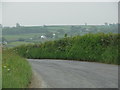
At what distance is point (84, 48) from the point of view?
80.0 feet

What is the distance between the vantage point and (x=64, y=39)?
95.1 ft

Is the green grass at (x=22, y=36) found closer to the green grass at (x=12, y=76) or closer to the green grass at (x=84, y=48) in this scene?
the green grass at (x=84, y=48)

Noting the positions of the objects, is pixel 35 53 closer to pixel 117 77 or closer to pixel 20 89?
pixel 117 77

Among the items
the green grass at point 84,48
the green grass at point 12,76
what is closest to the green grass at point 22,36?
the green grass at point 84,48

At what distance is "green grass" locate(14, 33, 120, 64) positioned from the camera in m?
20.8

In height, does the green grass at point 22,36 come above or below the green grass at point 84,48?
above

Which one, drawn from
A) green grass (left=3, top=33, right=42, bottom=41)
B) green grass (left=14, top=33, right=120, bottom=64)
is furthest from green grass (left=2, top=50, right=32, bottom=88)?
green grass (left=3, top=33, right=42, bottom=41)

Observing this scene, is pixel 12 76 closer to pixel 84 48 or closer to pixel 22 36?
pixel 84 48

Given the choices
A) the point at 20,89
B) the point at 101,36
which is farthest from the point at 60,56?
the point at 20,89

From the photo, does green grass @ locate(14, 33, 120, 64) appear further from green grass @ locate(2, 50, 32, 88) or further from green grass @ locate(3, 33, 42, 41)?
green grass @ locate(3, 33, 42, 41)

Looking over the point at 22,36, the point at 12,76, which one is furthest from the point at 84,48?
the point at 22,36

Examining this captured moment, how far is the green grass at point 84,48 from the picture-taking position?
20761mm

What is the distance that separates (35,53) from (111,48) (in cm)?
1388

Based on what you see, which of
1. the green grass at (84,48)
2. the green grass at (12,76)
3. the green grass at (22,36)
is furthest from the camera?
the green grass at (22,36)
